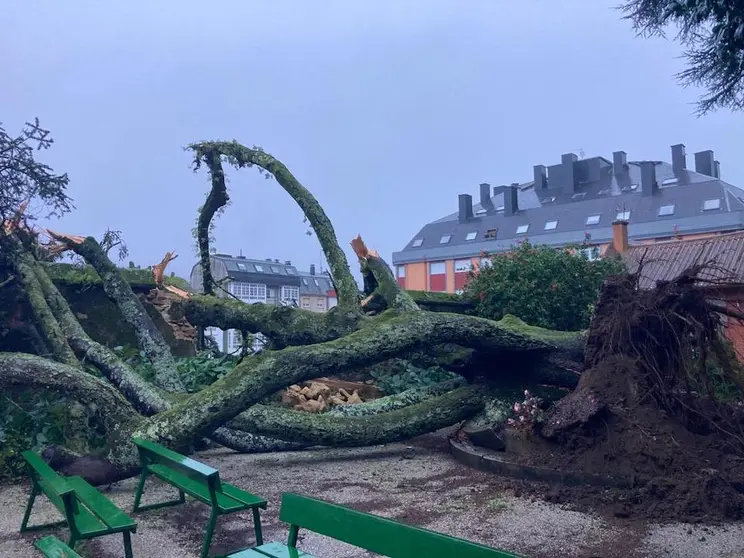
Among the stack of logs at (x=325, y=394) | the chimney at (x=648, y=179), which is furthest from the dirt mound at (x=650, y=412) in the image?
the chimney at (x=648, y=179)

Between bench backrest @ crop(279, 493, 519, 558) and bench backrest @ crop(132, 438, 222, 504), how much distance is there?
2.73ft

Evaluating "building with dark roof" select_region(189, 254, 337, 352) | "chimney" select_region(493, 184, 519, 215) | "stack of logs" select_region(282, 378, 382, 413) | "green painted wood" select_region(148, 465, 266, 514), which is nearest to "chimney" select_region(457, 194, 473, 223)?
"chimney" select_region(493, 184, 519, 215)

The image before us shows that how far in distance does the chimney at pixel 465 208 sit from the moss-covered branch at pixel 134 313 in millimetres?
39301

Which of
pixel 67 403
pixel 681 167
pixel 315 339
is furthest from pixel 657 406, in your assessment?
pixel 681 167

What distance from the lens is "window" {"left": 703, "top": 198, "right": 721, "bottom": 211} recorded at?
3481 centimetres

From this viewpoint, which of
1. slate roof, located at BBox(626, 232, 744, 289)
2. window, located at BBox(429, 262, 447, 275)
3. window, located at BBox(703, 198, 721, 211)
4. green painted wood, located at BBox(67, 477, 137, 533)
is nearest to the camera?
green painted wood, located at BBox(67, 477, 137, 533)

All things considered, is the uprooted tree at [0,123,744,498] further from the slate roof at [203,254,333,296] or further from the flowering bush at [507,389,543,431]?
the slate roof at [203,254,333,296]

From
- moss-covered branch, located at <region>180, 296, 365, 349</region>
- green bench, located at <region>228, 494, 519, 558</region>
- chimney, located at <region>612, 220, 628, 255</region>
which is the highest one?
chimney, located at <region>612, 220, 628, 255</region>

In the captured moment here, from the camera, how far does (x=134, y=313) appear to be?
29.6ft

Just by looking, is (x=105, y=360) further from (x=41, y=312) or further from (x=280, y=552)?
(x=280, y=552)

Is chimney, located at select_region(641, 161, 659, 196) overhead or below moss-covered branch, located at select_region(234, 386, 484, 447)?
overhead

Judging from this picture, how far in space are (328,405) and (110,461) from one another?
434 cm

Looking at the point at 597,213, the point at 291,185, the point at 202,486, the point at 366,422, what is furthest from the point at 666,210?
the point at 202,486

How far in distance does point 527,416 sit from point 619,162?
38.9 meters
